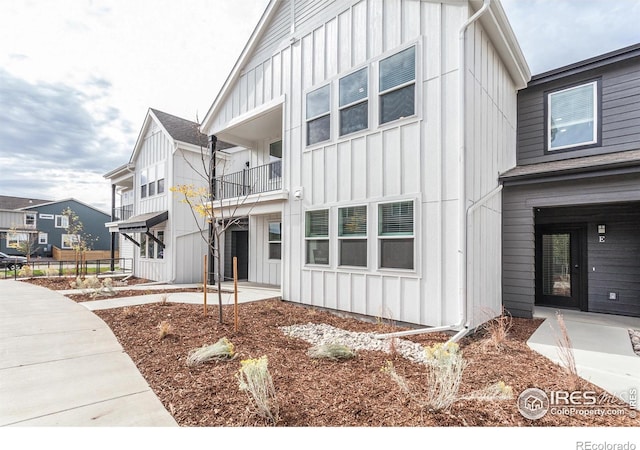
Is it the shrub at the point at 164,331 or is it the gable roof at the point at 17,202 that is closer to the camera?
the shrub at the point at 164,331

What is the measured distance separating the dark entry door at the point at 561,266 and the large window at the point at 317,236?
576cm

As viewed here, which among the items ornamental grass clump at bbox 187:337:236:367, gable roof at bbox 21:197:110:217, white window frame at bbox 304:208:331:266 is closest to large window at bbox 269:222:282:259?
white window frame at bbox 304:208:331:266

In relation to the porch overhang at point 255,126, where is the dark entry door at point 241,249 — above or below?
below

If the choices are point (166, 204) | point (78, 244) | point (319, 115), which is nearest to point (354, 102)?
point (319, 115)

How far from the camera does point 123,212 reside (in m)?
17.3

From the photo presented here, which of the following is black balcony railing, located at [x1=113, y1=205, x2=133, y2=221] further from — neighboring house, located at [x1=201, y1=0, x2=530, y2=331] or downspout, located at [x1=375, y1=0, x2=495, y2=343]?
downspout, located at [x1=375, y1=0, x2=495, y2=343]

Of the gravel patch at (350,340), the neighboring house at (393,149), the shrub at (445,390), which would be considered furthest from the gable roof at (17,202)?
the shrub at (445,390)

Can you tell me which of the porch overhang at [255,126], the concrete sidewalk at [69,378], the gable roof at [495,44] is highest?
the gable roof at [495,44]

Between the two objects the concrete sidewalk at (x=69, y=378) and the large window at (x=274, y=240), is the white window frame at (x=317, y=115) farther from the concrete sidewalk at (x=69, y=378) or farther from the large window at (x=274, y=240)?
the concrete sidewalk at (x=69, y=378)

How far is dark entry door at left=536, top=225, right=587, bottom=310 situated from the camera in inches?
295

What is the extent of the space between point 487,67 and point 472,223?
3.34 metres

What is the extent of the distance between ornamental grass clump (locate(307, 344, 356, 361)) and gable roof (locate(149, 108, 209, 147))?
436 inches

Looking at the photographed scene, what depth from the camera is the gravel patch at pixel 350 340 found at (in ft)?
14.7
